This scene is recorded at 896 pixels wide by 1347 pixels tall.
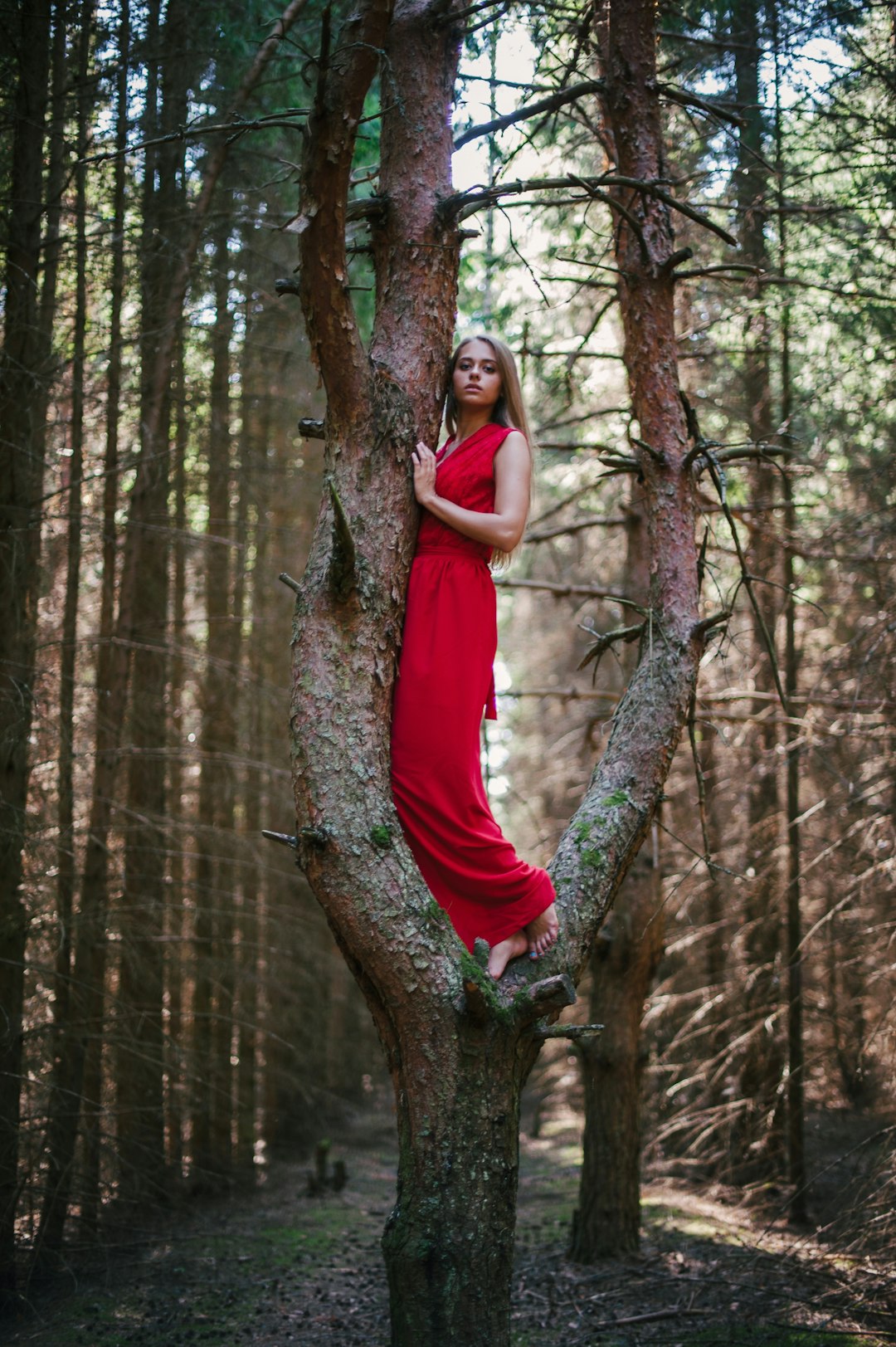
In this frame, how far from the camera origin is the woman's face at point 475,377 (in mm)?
3771

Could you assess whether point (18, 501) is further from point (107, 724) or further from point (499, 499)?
point (499, 499)

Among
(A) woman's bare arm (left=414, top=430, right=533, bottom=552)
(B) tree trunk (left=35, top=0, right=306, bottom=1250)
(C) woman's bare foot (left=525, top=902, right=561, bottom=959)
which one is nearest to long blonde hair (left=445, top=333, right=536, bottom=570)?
(A) woman's bare arm (left=414, top=430, right=533, bottom=552)

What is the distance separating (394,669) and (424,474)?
0.64 m

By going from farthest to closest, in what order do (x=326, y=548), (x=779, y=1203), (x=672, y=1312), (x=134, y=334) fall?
(x=779, y=1203) < (x=134, y=334) < (x=672, y=1312) < (x=326, y=548)

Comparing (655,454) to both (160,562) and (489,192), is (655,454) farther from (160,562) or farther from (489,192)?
(160,562)

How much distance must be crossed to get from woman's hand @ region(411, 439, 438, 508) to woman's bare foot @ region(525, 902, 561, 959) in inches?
53.9

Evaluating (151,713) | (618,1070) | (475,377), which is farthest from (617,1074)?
(475,377)

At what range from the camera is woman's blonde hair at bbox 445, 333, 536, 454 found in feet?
12.5

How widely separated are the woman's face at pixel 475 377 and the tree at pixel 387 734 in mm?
177

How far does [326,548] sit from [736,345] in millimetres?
5136

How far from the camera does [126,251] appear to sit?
5.18 m

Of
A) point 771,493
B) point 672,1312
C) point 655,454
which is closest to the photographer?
point 655,454

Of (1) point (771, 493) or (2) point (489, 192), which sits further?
(1) point (771, 493)

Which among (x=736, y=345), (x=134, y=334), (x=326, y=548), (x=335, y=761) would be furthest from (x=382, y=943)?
(x=736, y=345)
